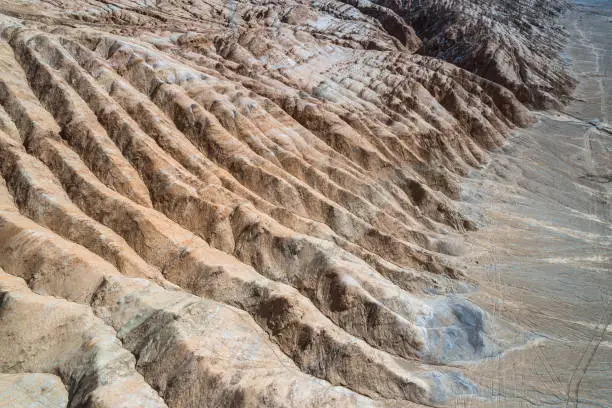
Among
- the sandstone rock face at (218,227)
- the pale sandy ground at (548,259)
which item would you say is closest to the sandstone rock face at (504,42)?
the pale sandy ground at (548,259)

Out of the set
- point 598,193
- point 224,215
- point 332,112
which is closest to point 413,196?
point 332,112

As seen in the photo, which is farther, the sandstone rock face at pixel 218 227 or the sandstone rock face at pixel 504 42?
the sandstone rock face at pixel 504 42

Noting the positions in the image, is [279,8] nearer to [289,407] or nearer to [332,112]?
[332,112]

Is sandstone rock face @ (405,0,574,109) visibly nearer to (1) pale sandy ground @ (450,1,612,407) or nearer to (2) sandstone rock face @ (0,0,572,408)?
(1) pale sandy ground @ (450,1,612,407)

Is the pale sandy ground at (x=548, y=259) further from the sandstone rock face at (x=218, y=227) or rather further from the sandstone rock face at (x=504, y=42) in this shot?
the sandstone rock face at (x=504, y=42)

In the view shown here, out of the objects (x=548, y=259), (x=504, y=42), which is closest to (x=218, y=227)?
(x=548, y=259)

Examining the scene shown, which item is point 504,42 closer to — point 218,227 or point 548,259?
point 548,259
